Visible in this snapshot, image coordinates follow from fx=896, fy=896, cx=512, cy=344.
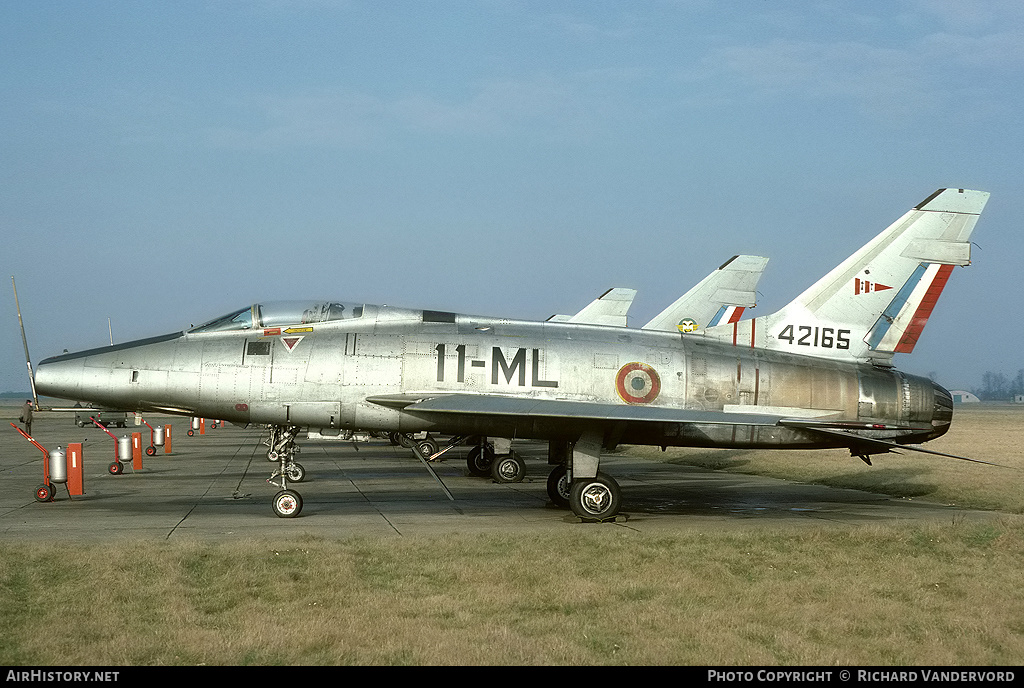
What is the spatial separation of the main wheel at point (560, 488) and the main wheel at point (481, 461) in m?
7.03

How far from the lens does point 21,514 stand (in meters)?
14.9

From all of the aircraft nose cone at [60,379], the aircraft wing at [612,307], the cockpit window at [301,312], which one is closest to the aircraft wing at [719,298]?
the aircraft wing at [612,307]

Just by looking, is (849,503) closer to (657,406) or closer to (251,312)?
(657,406)

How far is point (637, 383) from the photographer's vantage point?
46.3 feet

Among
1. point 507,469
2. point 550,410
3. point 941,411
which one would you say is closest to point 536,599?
point 550,410

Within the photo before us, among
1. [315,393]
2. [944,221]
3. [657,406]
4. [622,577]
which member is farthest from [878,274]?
[315,393]

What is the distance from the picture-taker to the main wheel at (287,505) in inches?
558

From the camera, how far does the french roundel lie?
14.1 meters

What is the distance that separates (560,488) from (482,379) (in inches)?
131

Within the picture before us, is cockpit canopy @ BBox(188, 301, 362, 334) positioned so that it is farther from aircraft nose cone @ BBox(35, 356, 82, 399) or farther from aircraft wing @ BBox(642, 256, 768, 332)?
aircraft wing @ BBox(642, 256, 768, 332)

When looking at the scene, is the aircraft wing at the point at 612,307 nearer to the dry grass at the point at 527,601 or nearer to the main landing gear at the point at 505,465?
the main landing gear at the point at 505,465

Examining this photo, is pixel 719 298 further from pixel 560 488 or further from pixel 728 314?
pixel 560 488

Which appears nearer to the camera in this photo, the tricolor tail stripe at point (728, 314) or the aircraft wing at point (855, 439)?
the aircraft wing at point (855, 439)
